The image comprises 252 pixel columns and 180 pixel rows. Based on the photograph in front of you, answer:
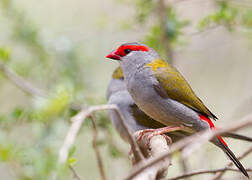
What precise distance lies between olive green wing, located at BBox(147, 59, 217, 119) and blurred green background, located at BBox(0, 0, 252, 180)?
35 cm

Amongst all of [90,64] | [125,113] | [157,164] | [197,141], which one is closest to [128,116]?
[125,113]

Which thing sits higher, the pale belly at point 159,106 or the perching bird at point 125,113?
the pale belly at point 159,106

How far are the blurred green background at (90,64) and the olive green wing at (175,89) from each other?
0.35 meters

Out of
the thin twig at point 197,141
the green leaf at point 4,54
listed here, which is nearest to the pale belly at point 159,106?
the green leaf at point 4,54

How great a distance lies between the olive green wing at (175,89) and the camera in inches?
113

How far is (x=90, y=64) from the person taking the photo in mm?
5172

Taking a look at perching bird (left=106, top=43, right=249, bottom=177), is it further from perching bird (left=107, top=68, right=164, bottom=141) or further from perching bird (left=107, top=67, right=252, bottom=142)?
perching bird (left=107, top=68, right=164, bottom=141)

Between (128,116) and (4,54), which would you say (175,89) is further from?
(4,54)

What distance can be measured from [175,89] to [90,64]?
2.46 meters

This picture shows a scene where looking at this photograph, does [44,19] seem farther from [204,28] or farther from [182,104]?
[182,104]

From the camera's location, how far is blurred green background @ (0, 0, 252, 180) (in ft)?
9.79

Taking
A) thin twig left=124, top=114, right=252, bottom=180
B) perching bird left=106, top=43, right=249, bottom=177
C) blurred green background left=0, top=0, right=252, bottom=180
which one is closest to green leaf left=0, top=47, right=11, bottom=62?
blurred green background left=0, top=0, right=252, bottom=180

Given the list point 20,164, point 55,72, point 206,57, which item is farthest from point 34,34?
point 206,57

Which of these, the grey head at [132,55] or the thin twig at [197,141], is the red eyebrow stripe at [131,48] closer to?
the grey head at [132,55]
